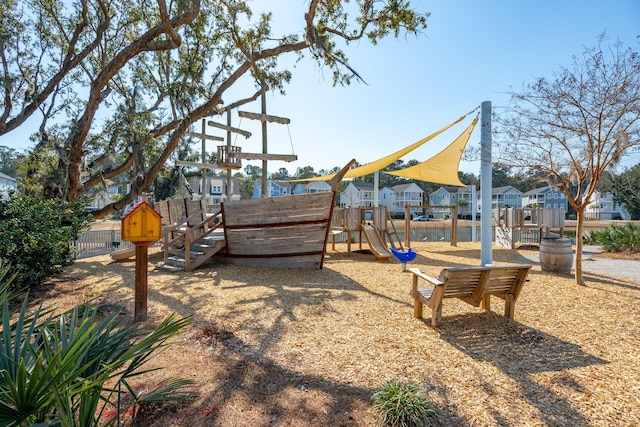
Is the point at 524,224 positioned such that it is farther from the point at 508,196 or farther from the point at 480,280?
the point at 508,196

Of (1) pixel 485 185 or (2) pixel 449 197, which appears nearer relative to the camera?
(1) pixel 485 185

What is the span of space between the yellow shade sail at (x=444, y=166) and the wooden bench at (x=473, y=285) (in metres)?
8.47

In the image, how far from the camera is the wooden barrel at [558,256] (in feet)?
23.6

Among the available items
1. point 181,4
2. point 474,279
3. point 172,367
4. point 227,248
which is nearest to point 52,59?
point 181,4

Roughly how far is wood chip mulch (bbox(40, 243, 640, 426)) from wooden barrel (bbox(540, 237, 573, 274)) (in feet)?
3.03

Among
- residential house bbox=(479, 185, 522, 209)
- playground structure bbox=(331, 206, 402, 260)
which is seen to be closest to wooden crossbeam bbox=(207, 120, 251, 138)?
playground structure bbox=(331, 206, 402, 260)

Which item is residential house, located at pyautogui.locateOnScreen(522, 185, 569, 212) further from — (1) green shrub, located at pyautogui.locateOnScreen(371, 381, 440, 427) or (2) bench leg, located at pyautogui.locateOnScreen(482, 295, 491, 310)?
(1) green shrub, located at pyautogui.locateOnScreen(371, 381, 440, 427)

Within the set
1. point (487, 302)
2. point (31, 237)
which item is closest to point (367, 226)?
point (487, 302)

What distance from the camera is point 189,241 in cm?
786

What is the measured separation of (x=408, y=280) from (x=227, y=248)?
461 centimetres

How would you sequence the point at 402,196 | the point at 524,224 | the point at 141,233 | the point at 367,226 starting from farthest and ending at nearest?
the point at 402,196
the point at 524,224
the point at 367,226
the point at 141,233

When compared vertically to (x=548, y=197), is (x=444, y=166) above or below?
below

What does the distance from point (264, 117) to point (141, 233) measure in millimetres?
7583

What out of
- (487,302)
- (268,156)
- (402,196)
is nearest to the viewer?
(487,302)
